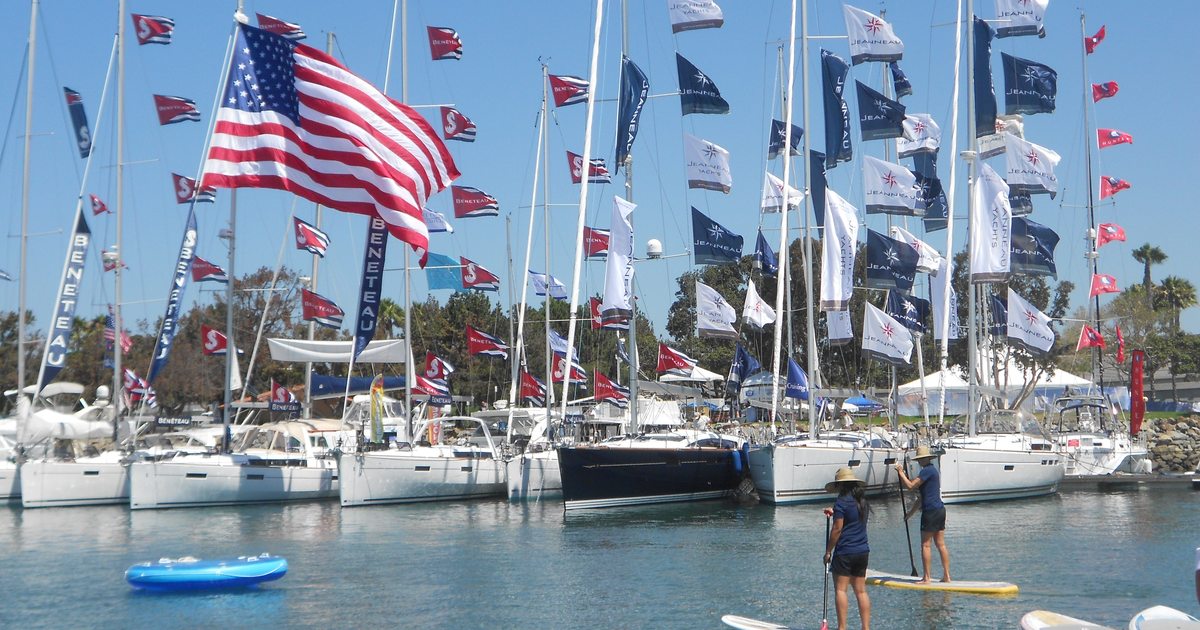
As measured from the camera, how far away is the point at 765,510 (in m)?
36.3

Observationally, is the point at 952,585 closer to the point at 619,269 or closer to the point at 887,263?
the point at 619,269

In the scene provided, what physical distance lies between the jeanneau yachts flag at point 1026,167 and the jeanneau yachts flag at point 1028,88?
2.10 m

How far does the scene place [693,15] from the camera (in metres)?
39.5

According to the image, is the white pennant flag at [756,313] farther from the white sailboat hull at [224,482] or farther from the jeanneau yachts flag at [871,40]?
the white sailboat hull at [224,482]

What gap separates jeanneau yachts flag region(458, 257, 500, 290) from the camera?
46094mm

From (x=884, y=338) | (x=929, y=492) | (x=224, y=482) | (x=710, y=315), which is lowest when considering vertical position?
(x=224, y=482)

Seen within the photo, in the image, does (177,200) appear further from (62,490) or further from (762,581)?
(762,581)

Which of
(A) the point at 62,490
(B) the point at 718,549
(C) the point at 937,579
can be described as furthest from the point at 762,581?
(A) the point at 62,490

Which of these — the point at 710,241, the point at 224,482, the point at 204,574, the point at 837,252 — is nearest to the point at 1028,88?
the point at 837,252

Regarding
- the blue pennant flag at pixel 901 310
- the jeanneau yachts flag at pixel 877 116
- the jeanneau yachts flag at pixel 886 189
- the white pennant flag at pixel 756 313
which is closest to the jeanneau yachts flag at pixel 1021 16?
the jeanneau yachts flag at pixel 877 116

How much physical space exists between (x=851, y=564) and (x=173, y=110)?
33.8 meters

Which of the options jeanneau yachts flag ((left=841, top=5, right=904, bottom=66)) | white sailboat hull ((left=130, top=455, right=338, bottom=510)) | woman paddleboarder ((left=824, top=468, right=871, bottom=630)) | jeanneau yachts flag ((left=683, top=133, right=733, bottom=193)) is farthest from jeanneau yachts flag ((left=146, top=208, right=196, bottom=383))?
woman paddleboarder ((left=824, top=468, right=871, bottom=630))

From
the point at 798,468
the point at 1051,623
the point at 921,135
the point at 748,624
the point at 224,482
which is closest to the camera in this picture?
the point at 1051,623

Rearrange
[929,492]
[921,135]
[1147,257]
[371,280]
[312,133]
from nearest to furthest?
1. [929,492]
2. [312,133]
3. [371,280]
4. [921,135]
5. [1147,257]
